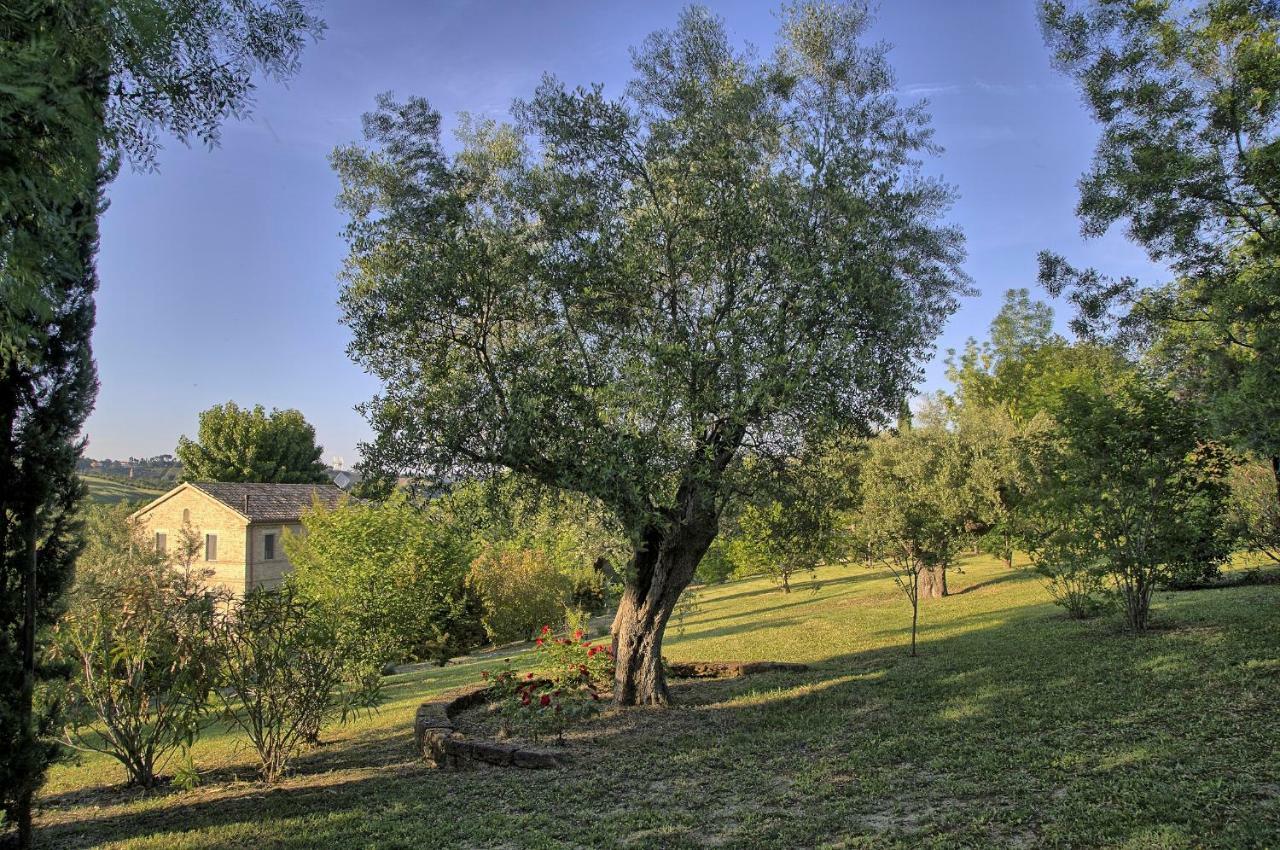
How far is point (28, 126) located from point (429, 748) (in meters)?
7.19

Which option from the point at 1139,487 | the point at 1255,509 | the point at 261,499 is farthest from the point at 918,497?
the point at 261,499

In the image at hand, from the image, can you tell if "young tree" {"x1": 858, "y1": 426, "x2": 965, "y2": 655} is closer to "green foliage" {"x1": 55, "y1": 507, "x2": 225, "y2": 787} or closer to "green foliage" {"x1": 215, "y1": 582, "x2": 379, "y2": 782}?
"green foliage" {"x1": 215, "y1": 582, "x2": 379, "y2": 782}

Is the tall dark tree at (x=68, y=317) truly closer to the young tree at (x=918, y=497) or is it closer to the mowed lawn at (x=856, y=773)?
the mowed lawn at (x=856, y=773)

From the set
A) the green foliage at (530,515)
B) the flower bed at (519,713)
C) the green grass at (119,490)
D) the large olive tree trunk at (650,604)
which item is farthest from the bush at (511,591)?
the green grass at (119,490)

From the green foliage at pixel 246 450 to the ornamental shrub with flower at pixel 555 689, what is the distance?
136 ft

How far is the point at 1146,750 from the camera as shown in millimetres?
5785

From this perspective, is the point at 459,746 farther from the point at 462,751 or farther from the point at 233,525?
the point at 233,525

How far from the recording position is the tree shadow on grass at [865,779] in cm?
481

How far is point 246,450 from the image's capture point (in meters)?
46.2

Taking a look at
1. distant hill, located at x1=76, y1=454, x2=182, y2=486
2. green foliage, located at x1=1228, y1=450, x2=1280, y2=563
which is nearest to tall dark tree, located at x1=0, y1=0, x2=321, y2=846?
green foliage, located at x1=1228, y1=450, x2=1280, y2=563

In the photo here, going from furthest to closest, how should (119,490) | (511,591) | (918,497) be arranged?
(119,490) → (511,591) → (918,497)

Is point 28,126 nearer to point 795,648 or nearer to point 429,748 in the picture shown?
point 429,748

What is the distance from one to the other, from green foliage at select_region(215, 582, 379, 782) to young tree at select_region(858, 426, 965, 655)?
38.0 ft

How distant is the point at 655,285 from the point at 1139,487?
7.83 m
